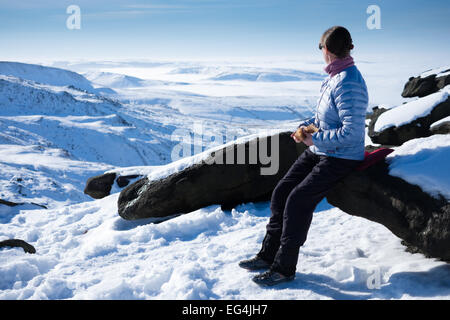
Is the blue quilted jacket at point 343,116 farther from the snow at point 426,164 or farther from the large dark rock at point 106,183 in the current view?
the large dark rock at point 106,183

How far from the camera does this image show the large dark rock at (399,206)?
3.96m

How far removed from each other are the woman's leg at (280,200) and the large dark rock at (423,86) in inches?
483

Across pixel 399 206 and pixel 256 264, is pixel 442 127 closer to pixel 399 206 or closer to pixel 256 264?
pixel 399 206

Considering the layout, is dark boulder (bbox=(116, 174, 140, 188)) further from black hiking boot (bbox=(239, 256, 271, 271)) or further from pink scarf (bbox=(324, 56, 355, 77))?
pink scarf (bbox=(324, 56, 355, 77))

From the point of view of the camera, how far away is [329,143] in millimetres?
4227

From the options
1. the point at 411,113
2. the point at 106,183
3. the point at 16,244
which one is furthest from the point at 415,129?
the point at 106,183

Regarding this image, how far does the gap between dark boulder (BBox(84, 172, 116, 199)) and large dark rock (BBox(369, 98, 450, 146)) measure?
30.5 feet

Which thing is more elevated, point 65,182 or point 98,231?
point 98,231

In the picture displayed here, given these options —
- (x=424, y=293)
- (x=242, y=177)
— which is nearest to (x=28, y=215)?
(x=242, y=177)

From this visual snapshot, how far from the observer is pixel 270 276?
434 cm

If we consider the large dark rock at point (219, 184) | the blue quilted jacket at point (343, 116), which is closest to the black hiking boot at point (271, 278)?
the blue quilted jacket at point (343, 116)
